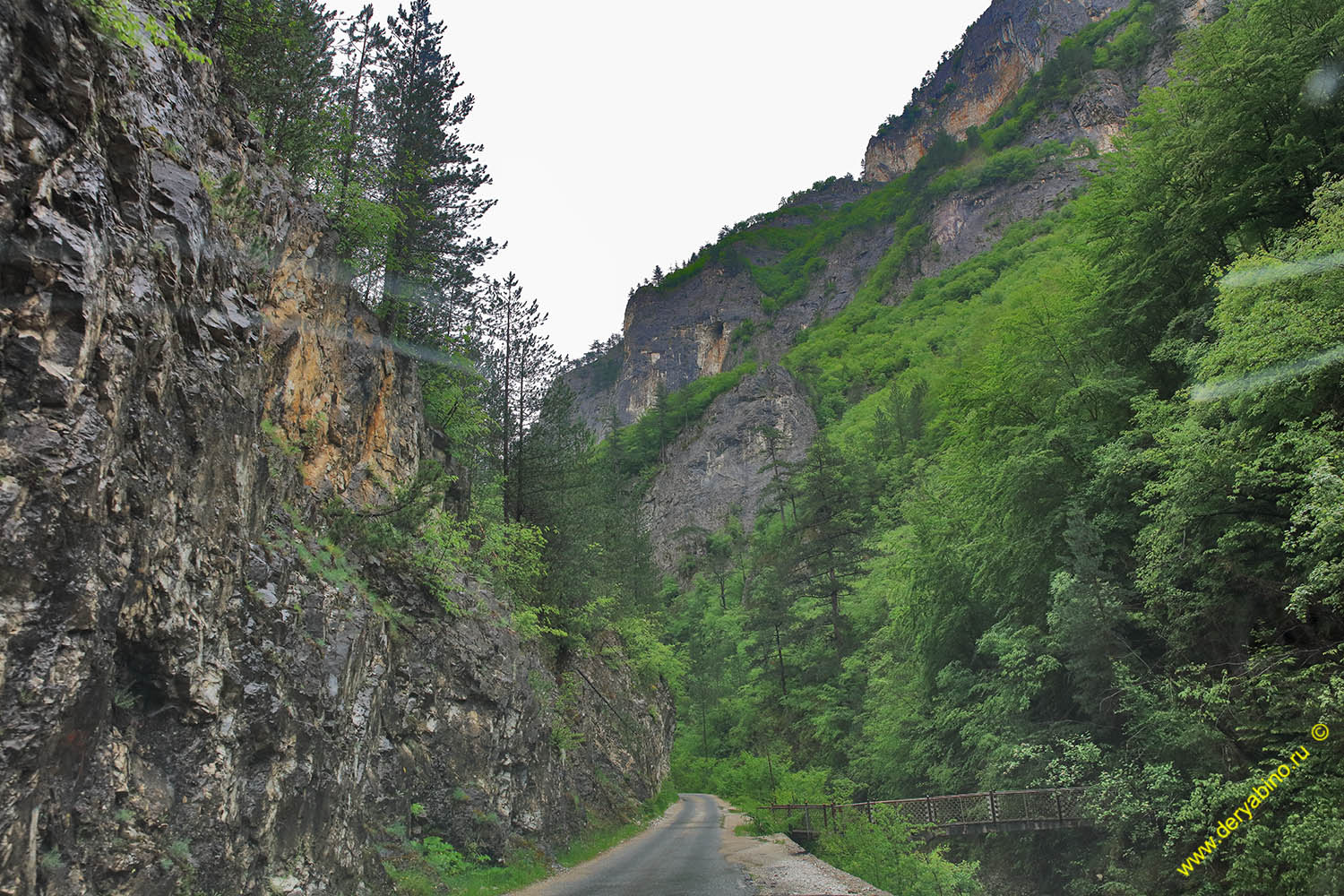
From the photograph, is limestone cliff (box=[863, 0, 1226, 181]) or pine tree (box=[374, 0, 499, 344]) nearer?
pine tree (box=[374, 0, 499, 344])

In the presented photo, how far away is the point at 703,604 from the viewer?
61.2 m

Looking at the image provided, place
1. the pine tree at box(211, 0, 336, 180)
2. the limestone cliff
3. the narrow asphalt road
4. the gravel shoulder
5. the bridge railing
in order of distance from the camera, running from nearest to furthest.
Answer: the gravel shoulder < the narrow asphalt road < the pine tree at box(211, 0, 336, 180) < the bridge railing < the limestone cliff

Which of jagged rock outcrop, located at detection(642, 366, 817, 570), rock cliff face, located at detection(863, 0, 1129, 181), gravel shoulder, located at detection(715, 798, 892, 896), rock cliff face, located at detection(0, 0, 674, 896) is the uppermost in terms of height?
rock cliff face, located at detection(863, 0, 1129, 181)

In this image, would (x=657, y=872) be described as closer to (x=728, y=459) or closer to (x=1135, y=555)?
(x=1135, y=555)

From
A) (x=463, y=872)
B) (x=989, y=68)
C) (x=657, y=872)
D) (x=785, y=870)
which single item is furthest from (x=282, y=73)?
(x=989, y=68)

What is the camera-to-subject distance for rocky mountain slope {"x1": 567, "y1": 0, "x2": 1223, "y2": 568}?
76.0m

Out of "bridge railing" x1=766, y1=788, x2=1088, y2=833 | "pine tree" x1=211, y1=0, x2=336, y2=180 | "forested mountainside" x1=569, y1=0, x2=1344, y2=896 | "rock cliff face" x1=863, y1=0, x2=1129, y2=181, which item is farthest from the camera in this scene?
"rock cliff face" x1=863, y1=0, x2=1129, y2=181

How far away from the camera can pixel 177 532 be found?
21.1ft

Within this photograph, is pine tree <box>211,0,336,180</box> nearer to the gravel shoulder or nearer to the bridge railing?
the gravel shoulder

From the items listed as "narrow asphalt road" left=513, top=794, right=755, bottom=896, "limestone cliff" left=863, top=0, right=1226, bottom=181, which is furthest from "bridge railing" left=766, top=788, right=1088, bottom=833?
"limestone cliff" left=863, top=0, right=1226, bottom=181

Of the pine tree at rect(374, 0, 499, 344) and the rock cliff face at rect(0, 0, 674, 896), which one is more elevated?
the pine tree at rect(374, 0, 499, 344)

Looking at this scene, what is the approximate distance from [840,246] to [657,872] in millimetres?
129339

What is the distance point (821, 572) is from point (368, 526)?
24014mm

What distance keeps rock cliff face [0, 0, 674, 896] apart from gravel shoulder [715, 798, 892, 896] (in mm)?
5110
